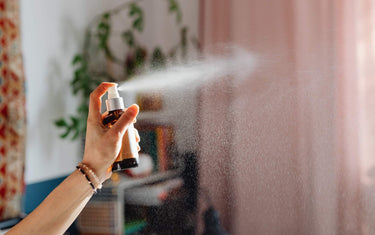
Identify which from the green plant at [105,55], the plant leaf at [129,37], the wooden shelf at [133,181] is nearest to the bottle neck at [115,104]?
the wooden shelf at [133,181]

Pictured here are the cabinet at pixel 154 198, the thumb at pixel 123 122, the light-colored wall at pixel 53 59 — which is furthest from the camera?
the light-colored wall at pixel 53 59

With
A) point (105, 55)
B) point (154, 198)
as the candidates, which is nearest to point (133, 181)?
point (154, 198)

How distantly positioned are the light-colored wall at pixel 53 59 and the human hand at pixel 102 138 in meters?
0.67

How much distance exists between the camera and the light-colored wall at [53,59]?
1.33 m

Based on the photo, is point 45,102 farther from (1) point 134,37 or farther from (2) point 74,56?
(1) point 134,37

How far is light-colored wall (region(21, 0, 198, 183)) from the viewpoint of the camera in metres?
1.33

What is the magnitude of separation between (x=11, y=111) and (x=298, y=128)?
95 centimetres

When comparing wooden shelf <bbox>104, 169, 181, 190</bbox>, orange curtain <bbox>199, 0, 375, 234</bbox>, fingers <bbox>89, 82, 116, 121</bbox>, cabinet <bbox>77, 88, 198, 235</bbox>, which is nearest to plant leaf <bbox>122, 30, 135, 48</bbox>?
cabinet <bbox>77, 88, 198, 235</bbox>

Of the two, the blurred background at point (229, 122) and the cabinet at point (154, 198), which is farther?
the cabinet at point (154, 198)

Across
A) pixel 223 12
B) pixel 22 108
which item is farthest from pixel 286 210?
pixel 22 108

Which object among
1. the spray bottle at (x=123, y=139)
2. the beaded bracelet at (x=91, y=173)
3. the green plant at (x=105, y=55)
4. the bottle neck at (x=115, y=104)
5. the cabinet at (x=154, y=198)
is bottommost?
the cabinet at (x=154, y=198)

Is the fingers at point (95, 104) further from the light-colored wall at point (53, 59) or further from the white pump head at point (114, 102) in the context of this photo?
the light-colored wall at point (53, 59)

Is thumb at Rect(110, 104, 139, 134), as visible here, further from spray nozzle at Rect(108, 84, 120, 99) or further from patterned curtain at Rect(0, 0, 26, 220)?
patterned curtain at Rect(0, 0, 26, 220)

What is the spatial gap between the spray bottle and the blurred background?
0.21 meters
